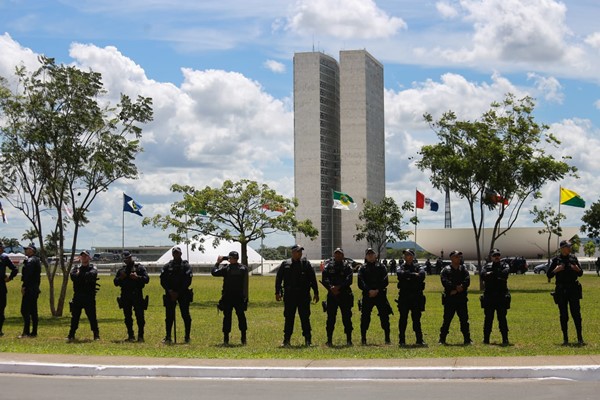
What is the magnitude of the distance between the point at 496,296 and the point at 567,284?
4.39 ft

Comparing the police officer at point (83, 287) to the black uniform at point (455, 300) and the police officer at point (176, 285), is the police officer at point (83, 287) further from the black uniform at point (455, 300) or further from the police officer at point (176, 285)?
the black uniform at point (455, 300)

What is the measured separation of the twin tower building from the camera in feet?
512

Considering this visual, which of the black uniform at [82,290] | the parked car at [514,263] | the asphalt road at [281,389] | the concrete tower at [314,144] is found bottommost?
the asphalt road at [281,389]

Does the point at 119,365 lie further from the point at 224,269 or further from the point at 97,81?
the point at 97,81

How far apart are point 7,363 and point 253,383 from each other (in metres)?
3.97

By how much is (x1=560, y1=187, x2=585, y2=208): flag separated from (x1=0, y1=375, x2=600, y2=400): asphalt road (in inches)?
1849

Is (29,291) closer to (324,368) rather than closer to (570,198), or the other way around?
(324,368)

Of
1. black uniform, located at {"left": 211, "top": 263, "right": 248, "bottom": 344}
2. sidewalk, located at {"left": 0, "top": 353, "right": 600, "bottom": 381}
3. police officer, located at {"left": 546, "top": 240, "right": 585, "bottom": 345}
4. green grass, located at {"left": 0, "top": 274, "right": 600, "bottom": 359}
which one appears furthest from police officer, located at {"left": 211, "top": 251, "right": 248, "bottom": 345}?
police officer, located at {"left": 546, "top": 240, "right": 585, "bottom": 345}

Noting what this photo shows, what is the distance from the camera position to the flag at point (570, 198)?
186 feet

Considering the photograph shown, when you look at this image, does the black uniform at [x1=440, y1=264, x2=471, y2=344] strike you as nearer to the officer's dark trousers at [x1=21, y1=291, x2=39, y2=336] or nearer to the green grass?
the green grass

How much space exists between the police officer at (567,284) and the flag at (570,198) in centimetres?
4221

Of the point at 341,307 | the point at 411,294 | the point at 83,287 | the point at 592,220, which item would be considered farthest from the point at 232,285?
the point at 592,220

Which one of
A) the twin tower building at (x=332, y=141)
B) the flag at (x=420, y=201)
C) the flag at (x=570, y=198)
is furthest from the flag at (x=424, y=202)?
the twin tower building at (x=332, y=141)

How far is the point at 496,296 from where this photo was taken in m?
16.5
